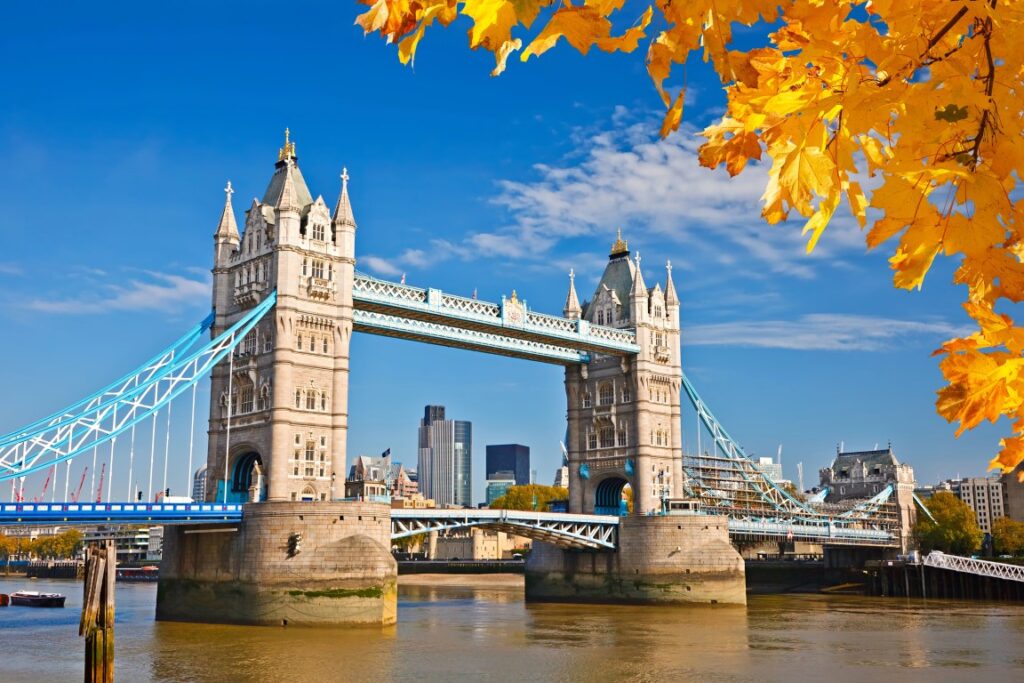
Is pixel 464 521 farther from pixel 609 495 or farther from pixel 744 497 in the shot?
pixel 744 497

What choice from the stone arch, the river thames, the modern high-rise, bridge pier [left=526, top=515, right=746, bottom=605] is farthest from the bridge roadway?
the modern high-rise

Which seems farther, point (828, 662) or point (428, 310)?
point (428, 310)

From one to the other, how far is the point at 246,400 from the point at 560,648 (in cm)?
1994

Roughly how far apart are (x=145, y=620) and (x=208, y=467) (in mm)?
7377

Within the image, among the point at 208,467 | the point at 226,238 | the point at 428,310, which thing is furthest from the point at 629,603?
the point at 226,238

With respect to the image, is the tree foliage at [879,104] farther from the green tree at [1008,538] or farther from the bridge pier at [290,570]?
the green tree at [1008,538]

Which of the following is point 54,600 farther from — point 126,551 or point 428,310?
point 126,551

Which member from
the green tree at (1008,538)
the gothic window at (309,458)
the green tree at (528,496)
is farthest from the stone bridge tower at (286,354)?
the green tree at (528,496)

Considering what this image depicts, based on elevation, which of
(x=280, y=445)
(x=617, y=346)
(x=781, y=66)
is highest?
(x=617, y=346)

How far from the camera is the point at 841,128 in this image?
7.96 ft

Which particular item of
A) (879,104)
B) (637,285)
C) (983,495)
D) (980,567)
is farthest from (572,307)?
(983,495)

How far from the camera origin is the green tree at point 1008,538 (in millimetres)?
81688

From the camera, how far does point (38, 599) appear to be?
57.3 meters

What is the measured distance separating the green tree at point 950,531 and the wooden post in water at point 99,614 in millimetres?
73479
